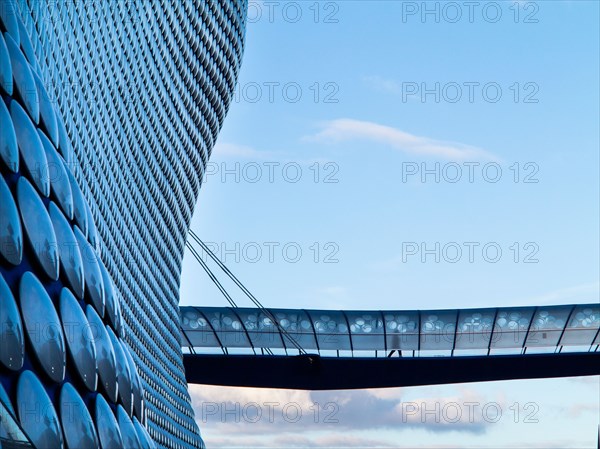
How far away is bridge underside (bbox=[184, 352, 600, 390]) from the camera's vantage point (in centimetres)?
6750

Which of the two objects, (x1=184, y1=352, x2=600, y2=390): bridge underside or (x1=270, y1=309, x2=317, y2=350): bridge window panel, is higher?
(x1=270, y1=309, x2=317, y2=350): bridge window panel

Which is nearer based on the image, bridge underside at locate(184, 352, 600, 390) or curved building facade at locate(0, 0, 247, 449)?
curved building facade at locate(0, 0, 247, 449)

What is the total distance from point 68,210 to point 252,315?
5644cm

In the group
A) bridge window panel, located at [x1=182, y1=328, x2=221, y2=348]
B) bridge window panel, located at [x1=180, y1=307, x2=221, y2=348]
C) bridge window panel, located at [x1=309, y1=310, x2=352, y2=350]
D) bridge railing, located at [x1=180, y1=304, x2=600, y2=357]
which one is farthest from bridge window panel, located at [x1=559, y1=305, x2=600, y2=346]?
bridge window panel, located at [x1=180, y1=307, x2=221, y2=348]

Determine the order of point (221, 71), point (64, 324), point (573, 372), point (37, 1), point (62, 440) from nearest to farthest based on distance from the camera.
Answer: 1. point (62, 440)
2. point (64, 324)
3. point (37, 1)
4. point (573, 372)
5. point (221, 71)

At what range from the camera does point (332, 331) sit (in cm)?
→ 7088

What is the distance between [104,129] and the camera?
4616 centimetres

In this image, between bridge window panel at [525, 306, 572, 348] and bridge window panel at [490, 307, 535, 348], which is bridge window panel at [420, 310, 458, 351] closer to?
bridge window panel at [490, 307, 535, 348]

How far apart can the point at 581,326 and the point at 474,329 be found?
6.45 metres

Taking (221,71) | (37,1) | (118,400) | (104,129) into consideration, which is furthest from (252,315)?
(118,400)

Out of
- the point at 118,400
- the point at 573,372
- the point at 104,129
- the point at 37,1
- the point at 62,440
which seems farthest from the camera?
the point at 573,372

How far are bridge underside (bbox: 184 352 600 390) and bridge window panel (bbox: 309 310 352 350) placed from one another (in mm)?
2522

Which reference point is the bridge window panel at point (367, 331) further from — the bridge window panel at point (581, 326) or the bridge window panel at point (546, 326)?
the bridge window panel at point (581, 326)

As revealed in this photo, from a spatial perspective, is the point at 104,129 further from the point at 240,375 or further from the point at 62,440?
the point at 62,440
